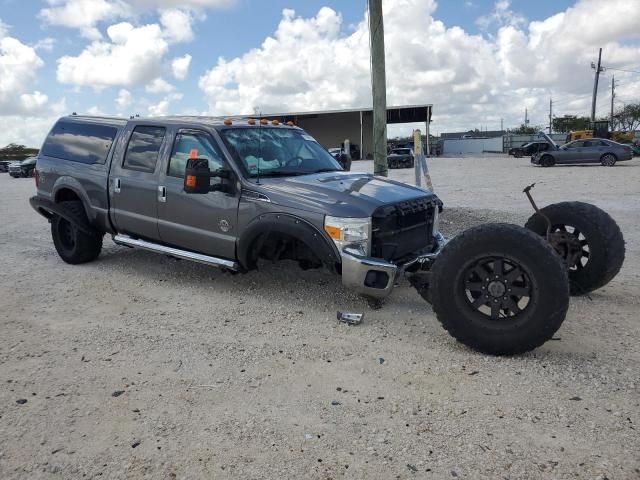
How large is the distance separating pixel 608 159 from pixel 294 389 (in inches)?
1042

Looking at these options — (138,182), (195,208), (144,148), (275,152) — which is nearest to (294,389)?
(195,208)

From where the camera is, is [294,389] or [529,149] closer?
[294,389]

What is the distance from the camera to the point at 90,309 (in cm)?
501

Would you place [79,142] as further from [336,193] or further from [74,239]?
[336,193]

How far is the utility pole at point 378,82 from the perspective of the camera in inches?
344

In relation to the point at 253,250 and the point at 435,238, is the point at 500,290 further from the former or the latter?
the point at 253,250

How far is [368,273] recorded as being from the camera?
169 inches

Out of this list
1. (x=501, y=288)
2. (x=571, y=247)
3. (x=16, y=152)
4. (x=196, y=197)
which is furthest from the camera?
(x=16, y=152)

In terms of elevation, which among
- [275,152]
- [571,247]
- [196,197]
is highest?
[275,152]

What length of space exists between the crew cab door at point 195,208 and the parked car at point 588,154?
25051mm

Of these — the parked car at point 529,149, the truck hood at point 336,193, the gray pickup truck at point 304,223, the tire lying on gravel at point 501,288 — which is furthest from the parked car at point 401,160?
the tire lying on gravel at point 501,288

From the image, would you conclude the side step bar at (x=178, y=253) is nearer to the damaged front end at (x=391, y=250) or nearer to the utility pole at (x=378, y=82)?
the damaged front end at (x=391, y=250)

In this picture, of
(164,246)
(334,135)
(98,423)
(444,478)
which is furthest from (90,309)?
(334,135)

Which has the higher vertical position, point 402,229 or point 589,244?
point 402,229
